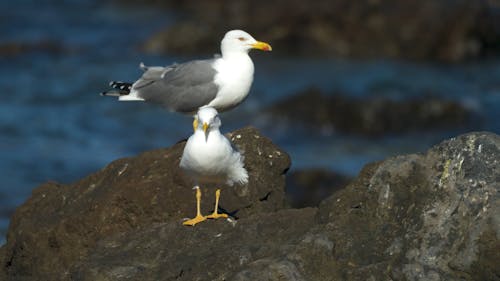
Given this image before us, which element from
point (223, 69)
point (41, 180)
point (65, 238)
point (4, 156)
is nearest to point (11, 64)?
point (4, 156)

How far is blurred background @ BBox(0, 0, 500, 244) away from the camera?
15547 mm

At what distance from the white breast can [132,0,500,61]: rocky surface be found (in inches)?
425

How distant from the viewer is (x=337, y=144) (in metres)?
15.9

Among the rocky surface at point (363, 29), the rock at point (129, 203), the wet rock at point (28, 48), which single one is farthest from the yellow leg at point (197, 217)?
the wet rock at point (28, 48)

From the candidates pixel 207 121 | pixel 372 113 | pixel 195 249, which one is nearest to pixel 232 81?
pixel 207 121

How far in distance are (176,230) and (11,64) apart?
1494 centimetres

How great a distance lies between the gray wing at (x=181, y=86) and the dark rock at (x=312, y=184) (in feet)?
9.62

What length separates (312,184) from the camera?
1294cm

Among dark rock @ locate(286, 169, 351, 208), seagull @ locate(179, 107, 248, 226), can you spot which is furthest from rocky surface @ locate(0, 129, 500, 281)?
dark rock @ locate(286, 169, 351, 208)

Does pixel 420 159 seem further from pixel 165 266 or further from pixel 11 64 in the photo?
pixel 11 64

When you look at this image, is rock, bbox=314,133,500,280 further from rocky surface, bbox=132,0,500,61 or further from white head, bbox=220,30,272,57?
rocky surface, bbox=132,0,500,61

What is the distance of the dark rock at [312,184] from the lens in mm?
12648

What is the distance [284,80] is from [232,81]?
991 centimetres

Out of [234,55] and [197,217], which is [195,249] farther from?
[234,55]
